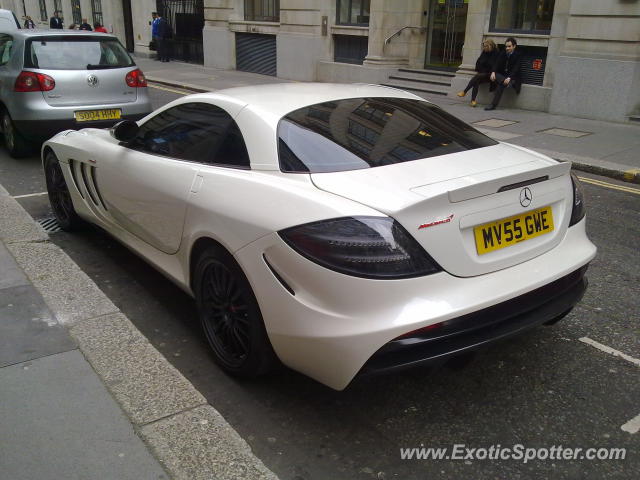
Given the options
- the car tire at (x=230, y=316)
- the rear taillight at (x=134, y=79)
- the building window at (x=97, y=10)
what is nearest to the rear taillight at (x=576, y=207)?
the car tire at (x=230, y=316)

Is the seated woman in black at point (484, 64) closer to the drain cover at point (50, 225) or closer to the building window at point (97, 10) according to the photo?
the drain cover at point (50, 225)

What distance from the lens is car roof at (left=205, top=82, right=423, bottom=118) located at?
353 cm

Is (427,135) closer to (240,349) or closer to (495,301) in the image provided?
(495,301)

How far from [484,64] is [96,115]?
809cm

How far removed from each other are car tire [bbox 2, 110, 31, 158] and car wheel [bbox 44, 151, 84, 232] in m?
3.23

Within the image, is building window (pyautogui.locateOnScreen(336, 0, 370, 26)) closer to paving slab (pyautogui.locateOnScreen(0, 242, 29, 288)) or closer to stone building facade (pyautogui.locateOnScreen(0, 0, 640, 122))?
stone building facade (pyautogui.locateOnScreen(0, 0, 640, 122))

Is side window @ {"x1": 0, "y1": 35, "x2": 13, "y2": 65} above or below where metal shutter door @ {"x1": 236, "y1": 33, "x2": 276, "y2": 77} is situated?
above

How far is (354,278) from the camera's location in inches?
103

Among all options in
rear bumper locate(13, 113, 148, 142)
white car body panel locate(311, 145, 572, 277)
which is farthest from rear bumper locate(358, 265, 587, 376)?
rear bumper locate(13, 113, 148, 142)

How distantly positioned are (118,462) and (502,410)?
179 centimetres

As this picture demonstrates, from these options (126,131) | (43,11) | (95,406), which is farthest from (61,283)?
(43,11)

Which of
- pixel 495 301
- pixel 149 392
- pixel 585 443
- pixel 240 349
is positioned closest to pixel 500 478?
pixel 585 443

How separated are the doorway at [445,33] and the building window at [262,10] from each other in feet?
19.6

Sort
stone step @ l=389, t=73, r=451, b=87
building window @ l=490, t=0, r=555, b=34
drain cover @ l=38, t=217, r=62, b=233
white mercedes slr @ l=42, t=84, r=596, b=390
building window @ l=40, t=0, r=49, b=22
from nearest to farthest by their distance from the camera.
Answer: white mercedes slr @ l=42, t=84, r=596, b=390 < drain cover @ l=38, t=217, r=62, b=233 < building window @ l=490, t=0, r=555, b=34 < stone step @ l=389, t=73, r=451, b=87 < building window @ l=40, t=0, r=49, b=22
